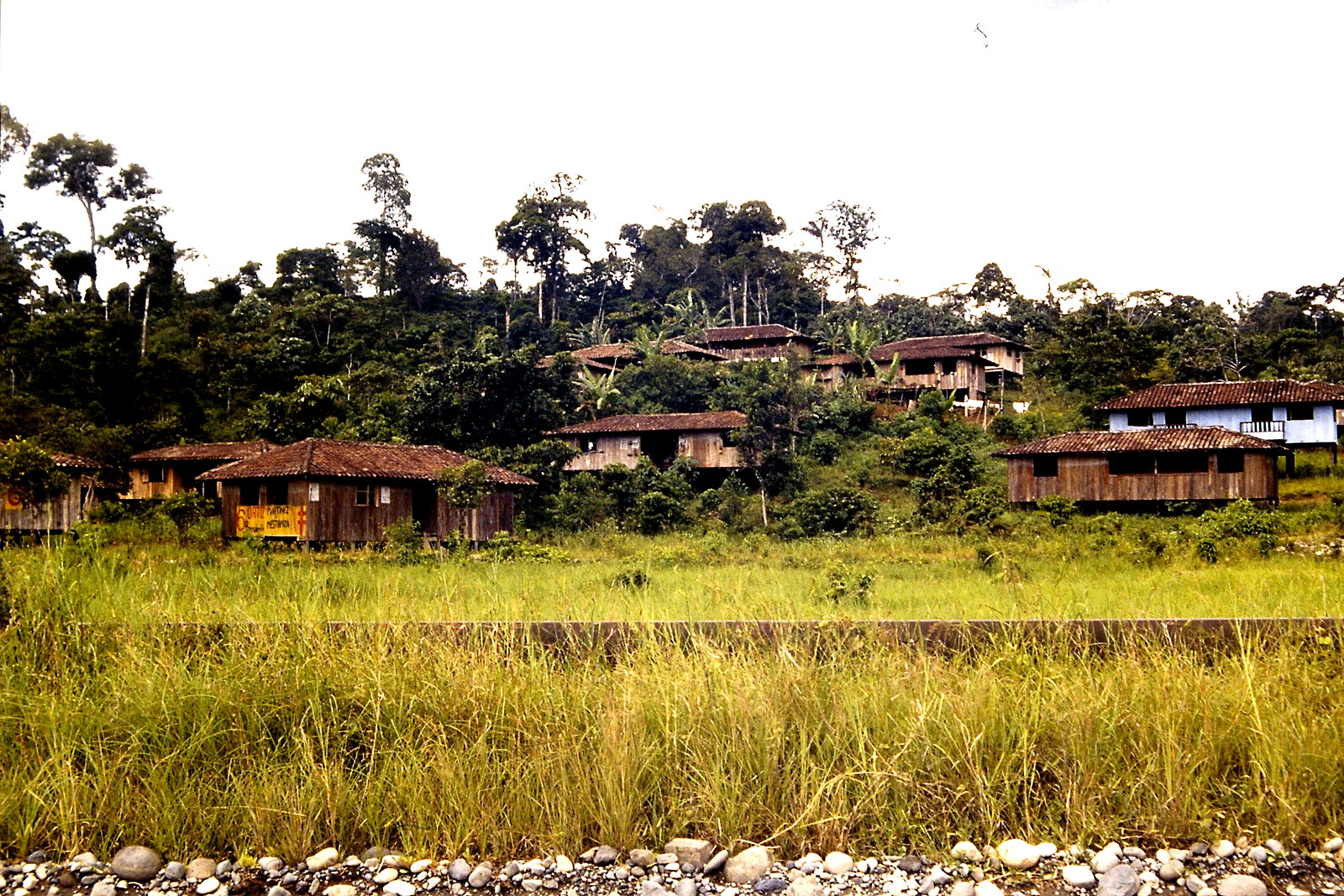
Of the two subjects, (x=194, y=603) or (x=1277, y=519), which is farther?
(x=1277, y=519)

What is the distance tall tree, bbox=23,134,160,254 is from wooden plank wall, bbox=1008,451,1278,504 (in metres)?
41.2

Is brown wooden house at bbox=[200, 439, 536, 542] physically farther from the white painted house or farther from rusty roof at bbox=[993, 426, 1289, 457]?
the white painted house

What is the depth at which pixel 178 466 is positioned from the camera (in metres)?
37.3

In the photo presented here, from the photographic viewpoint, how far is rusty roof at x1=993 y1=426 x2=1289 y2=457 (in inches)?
1193

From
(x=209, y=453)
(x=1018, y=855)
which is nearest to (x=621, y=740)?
(x=1018, y=855)

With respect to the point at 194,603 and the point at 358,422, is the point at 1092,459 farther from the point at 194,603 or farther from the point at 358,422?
the point at 194,603

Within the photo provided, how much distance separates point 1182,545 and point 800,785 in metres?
19.5

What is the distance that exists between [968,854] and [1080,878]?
474 millimetres

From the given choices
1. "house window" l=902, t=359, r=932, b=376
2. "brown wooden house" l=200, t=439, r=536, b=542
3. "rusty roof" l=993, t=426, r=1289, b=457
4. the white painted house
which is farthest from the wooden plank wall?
"house window" l=902, t=359, r=932, b=376

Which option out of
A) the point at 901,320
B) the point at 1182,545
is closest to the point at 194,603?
the point at 1182,545

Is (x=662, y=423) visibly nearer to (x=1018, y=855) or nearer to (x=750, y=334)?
(x=750, y=334)

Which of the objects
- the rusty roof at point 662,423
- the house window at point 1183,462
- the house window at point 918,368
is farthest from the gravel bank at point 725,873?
the house window at point 918,368

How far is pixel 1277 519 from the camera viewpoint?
80.5 feet

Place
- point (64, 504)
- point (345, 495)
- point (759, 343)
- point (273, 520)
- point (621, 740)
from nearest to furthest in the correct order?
1. point (621, 740)
2. point (273, 520)
3. point (345, 495)
4. point (64, 504)
5. point (759, 343)
